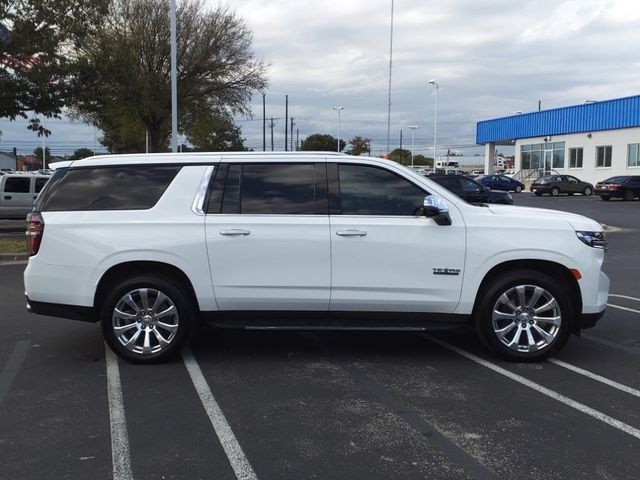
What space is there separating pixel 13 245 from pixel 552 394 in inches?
494

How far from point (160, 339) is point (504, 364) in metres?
3.08

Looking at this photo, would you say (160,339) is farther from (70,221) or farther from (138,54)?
(138,54)

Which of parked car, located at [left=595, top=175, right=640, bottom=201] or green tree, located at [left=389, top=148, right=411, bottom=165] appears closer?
parked car, located at [left=595, top=175, right=640, bottom=201]

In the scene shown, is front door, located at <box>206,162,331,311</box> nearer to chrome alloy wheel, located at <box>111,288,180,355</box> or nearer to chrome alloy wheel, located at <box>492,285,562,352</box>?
chrome alloy wheel, located at <box>111,288,180,355</box>

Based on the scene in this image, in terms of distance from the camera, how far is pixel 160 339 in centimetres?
552

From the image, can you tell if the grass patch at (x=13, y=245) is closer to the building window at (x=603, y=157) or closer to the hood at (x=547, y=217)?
the hood at (x=547, y=217)

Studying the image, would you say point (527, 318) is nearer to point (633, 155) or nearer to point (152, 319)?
point (152, 319)

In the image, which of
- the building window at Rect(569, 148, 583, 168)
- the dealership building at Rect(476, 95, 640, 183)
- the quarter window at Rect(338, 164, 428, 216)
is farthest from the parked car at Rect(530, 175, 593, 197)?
the quarter window at Rect(338, 164, 428, 216)

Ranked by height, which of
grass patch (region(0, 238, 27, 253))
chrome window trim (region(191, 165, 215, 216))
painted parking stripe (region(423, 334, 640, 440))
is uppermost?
chrome window trim (region(191, 165, 215, 216))

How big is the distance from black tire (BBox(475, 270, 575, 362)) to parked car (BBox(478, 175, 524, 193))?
38.2 meters

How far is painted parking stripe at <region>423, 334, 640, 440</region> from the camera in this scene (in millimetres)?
4215

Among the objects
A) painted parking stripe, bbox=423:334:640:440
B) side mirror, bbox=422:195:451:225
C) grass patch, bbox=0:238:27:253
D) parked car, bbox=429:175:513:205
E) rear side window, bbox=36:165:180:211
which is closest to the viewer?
painted parking stripe, bbox=423:334:640:440

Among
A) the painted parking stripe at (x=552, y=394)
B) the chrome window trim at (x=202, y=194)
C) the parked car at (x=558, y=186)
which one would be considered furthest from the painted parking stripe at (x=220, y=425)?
the parked car at (x=558, y=186)

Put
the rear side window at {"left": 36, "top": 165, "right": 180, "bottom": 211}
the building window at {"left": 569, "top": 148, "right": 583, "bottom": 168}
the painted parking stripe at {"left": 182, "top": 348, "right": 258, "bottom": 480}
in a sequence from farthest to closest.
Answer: the building window at {"left": 569, "top": 148, "right": 583, "bottom": 168}, the rear side window at {"left": 36, "top": 165, "right": 180, "bottom": 211}, the painted parking stripe at {"left": 182, "top": 348, "right": 258, "bottom": 480}
